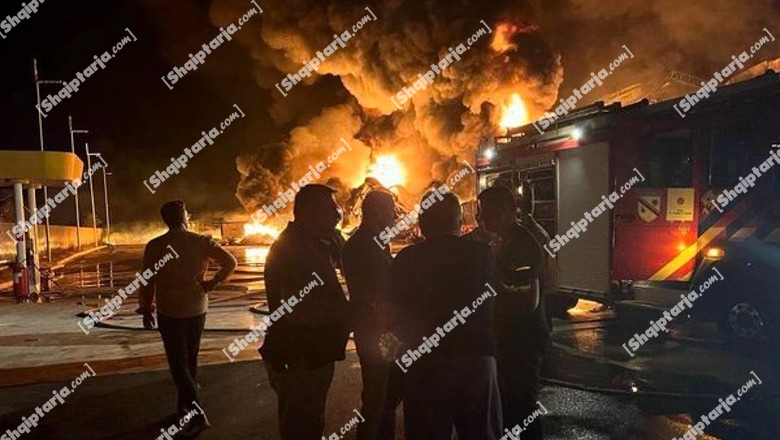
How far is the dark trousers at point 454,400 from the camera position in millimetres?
3012

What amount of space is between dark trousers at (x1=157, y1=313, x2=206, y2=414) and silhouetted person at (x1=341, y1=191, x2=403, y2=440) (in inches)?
65.9

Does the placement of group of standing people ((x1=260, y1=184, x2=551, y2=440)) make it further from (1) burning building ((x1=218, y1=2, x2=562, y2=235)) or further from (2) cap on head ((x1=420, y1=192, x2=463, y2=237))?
(1) burning building ((x1=218, y1=2, x2=562, y2=235))

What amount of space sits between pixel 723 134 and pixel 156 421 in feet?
21.7

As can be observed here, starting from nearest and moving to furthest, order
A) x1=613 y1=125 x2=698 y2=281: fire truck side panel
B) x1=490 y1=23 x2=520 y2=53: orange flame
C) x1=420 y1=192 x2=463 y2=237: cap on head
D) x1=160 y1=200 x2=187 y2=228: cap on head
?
1. x1=420 y1=192 x2=463 y2=237: cap on head
2. x1=160 y1=200 x2=187 y2=228: cap on head
3. x1=613 y1=125 x2=698 y2=281: fire truck side panel
4. x1=490 y1=23 x2=520 y2=53: orange flame

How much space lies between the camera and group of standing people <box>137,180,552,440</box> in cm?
304

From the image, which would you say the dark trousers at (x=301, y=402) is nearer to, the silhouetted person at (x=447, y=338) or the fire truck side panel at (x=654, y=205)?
the silhouetted person at (x=447, y=338)

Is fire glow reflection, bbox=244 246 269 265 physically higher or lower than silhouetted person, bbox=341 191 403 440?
lower

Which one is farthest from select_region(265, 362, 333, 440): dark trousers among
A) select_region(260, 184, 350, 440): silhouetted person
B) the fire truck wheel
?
the fire truck wheel

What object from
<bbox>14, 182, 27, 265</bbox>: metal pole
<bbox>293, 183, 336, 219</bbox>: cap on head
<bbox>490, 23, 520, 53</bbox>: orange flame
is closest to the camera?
<bbox>293, 183, 336, 219</bbox>: cap on head

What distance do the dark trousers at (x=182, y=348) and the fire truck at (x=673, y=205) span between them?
149 inches

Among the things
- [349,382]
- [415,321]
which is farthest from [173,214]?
[415,321]

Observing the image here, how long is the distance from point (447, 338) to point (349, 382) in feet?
11.0

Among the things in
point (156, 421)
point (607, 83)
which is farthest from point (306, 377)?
point (607, 83)

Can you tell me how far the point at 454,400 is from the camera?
303 centimetres
